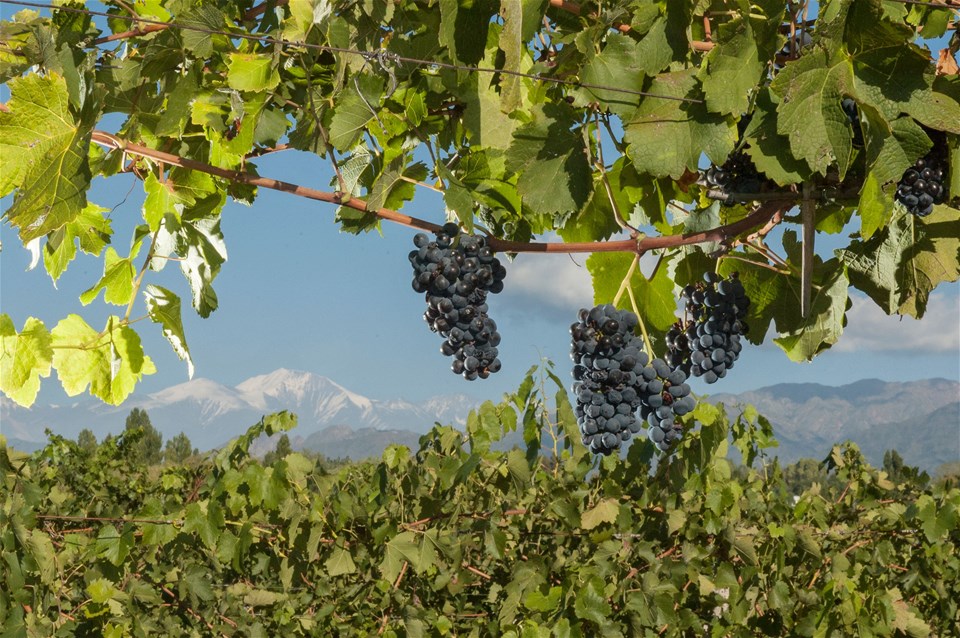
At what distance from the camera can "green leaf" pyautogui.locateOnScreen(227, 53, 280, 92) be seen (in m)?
1.69

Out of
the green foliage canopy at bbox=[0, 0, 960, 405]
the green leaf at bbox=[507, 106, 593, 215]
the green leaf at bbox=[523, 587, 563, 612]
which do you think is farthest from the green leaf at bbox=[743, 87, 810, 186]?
the green leaf at bbox=[523, 587, 563, 612]

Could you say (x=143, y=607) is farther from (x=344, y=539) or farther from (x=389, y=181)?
(x=389, y=181)

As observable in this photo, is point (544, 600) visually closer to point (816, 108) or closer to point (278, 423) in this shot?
point (278, 423)

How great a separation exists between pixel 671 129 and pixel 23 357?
5.27 feet

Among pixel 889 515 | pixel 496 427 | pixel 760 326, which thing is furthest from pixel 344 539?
pixel 889 515

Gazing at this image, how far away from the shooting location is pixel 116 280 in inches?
87.1

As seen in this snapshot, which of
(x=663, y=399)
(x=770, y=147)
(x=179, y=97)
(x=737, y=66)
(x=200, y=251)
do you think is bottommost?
(x=663, y=399)

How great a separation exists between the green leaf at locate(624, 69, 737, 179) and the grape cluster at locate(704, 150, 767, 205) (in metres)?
0.12

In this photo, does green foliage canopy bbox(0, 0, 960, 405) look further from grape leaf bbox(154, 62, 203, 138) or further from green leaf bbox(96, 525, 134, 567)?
green leaf bbox(96, 525, 134, 567)

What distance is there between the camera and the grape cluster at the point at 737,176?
1.44 metres

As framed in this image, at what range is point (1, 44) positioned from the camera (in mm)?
1968

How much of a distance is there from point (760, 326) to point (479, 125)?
75 cm

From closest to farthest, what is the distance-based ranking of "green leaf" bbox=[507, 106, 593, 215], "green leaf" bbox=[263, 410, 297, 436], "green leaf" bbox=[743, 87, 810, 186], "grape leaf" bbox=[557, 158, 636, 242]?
"green leaf" bbox=[743, 87, 810, 186], "green leaf" bbox=[507, 106, 593, 215], "grape leaf" bbox=[557, 158, 636, 242], "green leaf" bbox=[263, 410, 297, 436]

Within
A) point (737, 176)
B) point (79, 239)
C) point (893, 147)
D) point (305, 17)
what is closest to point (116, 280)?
point (79, 239)
